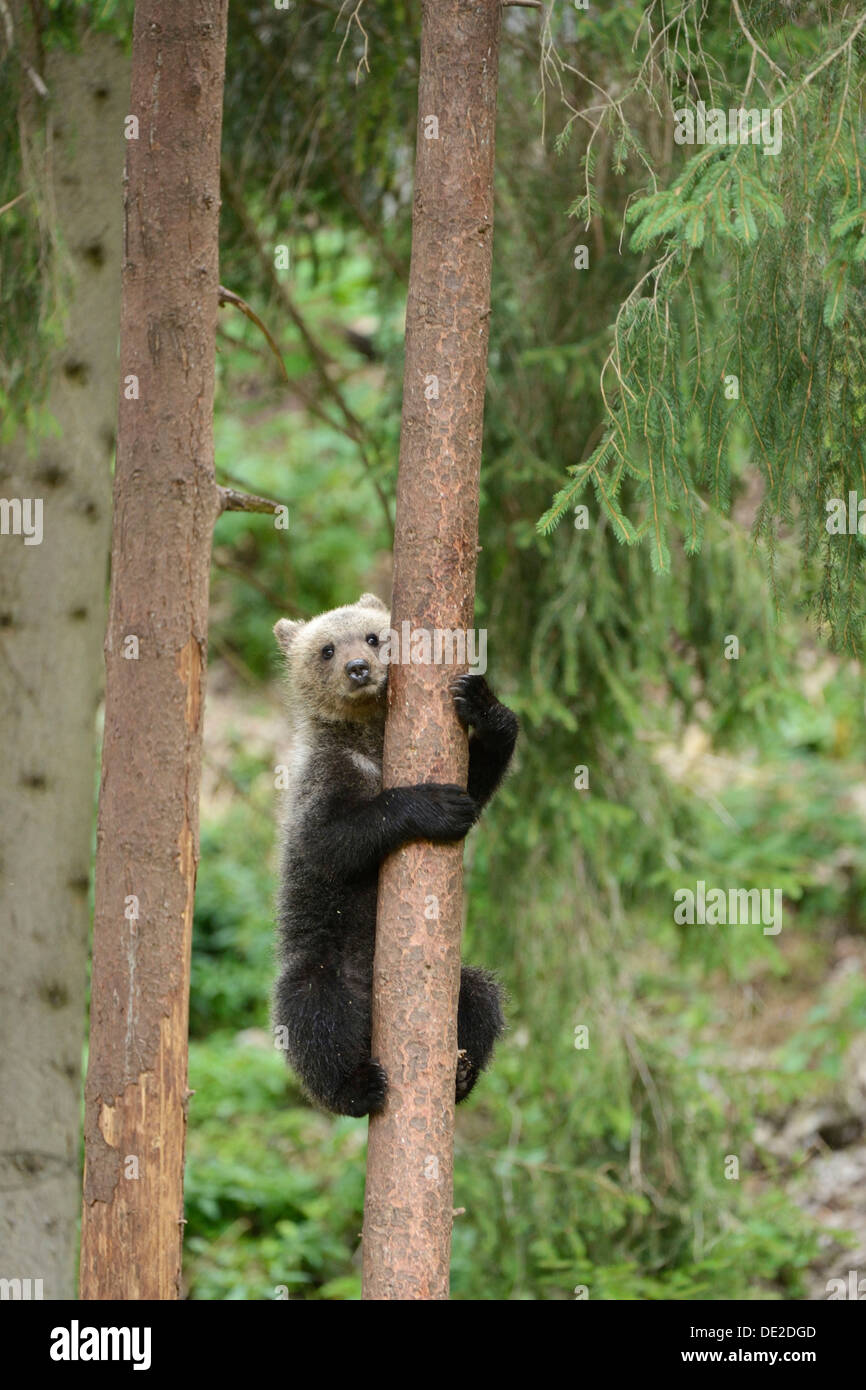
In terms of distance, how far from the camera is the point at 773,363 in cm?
440

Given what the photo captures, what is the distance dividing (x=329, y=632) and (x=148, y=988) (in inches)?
76.0

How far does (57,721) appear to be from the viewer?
22.9 feet

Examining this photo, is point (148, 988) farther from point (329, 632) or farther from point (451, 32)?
point (451, 32)

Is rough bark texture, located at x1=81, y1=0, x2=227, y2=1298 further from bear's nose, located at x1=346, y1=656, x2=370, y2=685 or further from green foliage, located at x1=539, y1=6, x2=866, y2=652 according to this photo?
green foliage, located at x1=539, y1=6, x2=866, y2=652

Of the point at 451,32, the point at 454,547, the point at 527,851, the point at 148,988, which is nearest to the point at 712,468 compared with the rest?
the point at 454,547

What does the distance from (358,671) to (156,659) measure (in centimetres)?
98

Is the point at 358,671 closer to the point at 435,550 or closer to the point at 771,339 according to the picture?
the point at 435,550

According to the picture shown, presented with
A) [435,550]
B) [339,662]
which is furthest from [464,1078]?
[435,550]

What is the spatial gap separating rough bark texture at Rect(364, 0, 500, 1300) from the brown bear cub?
11cm

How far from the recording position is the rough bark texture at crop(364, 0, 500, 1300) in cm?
431

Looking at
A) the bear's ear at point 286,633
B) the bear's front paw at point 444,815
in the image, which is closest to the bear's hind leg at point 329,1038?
the bear's front paw at point 444,815

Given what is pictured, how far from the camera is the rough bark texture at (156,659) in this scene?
4574 mm

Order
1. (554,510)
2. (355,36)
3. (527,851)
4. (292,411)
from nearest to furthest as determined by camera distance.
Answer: (554,510)
(355,36)
(527,851)
(292,411)

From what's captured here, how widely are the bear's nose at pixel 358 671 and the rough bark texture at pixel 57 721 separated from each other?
2264 millimetres
